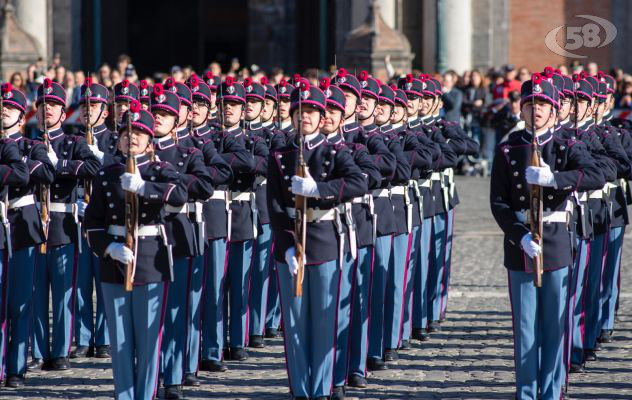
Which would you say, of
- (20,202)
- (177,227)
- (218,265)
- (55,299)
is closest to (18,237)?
(20,202)

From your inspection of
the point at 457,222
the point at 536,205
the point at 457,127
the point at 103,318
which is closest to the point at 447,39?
the point at 457,222

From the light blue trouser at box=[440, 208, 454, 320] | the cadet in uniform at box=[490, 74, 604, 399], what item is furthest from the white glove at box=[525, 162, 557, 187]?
the light blue trouser at box=[440, 208, 454, 320]

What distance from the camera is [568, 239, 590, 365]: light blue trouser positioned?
31.0 feet

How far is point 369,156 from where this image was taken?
354 inches

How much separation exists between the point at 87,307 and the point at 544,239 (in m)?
3.46

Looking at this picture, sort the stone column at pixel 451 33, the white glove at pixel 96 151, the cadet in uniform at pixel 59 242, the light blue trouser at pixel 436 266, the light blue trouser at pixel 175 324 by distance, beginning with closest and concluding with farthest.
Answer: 1. the light blue trouser at pixel 175 324
2. the cadet in uniform at pixel 59 242
3. the white glove at pixel 96 151
4. the light blue trouser at pixel 436 266
5. the stone column at pixel 451 33

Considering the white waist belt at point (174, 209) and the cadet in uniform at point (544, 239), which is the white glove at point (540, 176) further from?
the white waist belt at point (174, 209)

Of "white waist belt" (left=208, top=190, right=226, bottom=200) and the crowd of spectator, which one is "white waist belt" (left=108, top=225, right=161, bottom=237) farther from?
the crowd of spectator

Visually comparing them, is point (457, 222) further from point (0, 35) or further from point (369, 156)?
point (0, 35)

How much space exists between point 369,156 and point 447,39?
17.1 m

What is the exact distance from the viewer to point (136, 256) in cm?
830

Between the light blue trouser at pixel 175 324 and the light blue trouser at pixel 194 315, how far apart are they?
18 cm

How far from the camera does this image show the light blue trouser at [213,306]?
33.1ft

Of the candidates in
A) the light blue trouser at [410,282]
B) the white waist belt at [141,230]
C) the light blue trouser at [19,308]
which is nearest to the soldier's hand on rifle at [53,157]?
the light blue trouser at [19,308]
